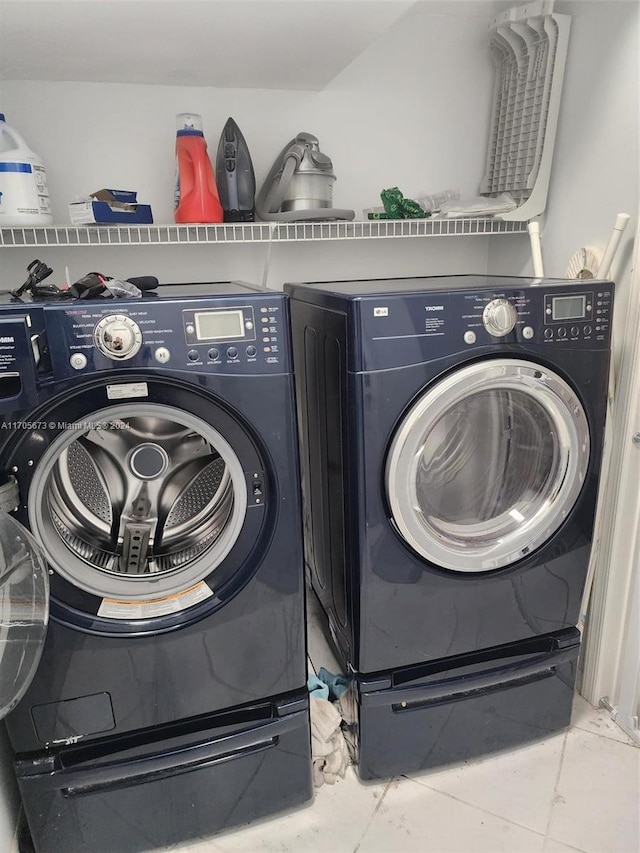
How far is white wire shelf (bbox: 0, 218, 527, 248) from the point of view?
1.65m

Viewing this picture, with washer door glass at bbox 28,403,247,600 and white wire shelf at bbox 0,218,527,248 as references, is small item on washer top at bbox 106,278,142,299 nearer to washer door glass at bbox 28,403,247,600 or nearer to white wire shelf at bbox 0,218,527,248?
washer door glass at bbox 28,403,247,600

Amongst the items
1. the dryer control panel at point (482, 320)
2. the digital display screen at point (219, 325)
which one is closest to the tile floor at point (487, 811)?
the dryer control panel at point (482, 320)

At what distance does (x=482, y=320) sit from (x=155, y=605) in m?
0.99

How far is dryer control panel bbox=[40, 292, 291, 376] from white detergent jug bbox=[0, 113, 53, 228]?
2.16 ft

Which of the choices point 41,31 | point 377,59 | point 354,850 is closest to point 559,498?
point 354,850

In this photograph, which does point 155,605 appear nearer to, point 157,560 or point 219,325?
point 157,560

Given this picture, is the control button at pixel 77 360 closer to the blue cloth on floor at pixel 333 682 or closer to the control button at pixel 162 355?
the control button at pixel 162 355

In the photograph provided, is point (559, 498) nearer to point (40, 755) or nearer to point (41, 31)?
point (40, 755)

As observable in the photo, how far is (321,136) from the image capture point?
79.9 inches

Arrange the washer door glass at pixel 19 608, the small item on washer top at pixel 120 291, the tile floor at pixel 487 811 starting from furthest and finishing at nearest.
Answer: the tile floor at pixel 487 811
the small item on washer top at pixel 120 291
the washer door glass at pixel 19 608

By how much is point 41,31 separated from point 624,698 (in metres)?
2.44

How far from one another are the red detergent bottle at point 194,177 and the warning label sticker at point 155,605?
3.54ft

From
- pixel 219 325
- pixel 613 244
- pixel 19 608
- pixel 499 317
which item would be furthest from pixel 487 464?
pixel 19 608

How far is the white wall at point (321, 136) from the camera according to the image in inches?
71.9
